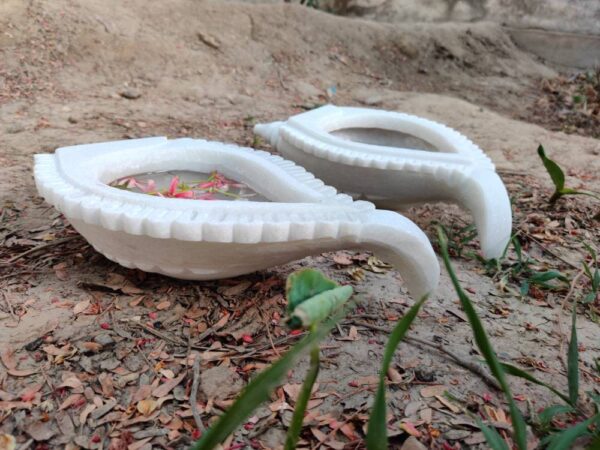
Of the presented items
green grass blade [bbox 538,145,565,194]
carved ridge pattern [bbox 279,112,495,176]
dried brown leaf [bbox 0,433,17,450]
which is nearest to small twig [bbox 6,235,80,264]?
dried brown leaf [bbox 0,433,17,450]

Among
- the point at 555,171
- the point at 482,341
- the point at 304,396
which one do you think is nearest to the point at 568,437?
the point at 482,341

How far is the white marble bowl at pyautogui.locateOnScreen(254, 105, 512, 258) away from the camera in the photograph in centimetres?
170

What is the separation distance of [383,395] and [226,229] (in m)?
0.55

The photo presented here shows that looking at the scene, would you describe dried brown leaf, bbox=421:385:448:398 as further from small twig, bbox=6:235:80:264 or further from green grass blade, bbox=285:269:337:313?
small twig, bbox=6:235:80:264

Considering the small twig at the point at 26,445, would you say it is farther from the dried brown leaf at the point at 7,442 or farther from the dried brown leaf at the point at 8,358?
the dried brown leaf at the point at 8,358

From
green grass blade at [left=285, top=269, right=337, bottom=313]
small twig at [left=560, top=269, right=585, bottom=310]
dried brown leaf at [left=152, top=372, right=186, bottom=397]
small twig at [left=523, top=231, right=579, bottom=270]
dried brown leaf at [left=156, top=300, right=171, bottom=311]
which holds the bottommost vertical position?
dried brown leaf at [left=152, top=372, right=186, bottom=397]

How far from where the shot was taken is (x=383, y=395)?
753mm

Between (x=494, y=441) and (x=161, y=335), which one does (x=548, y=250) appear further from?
(x=161, y=335)

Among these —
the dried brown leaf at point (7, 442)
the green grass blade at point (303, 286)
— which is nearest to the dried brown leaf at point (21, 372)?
the dried brown leaf at point (7, 442)

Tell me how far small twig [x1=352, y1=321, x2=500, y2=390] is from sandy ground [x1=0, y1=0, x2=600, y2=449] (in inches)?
0.6

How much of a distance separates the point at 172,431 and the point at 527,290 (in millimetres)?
1095

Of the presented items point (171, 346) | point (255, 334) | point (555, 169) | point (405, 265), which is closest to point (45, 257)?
point (171, 346)

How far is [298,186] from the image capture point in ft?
4.69

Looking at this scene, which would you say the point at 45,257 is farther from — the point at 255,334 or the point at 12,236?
the point at 255,334
